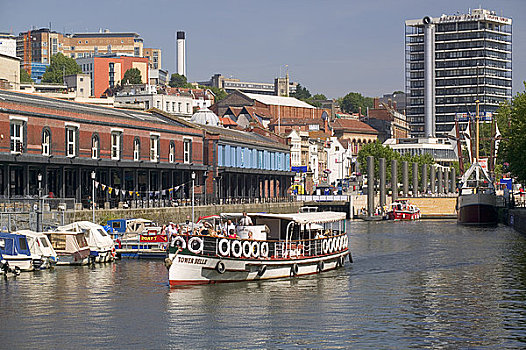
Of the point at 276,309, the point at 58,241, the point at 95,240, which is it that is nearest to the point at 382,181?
the point at 95,240

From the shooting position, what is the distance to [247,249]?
50.4 meters

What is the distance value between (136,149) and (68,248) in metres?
42.4

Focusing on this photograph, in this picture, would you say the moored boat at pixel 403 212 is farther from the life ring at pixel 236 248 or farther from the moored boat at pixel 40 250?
the life ring at pixel 236 248

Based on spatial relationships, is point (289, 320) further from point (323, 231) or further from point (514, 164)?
point (514, 164)

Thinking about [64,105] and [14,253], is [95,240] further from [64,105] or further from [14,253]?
[64,105]

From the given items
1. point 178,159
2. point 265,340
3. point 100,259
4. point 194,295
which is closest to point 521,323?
point 265,340

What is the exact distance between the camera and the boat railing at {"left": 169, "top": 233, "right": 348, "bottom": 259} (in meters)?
48.5

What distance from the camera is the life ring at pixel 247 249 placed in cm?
5022

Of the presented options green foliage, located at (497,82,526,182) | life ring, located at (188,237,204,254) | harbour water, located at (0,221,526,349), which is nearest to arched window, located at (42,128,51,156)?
harbour water, located at (0,221,526,349)

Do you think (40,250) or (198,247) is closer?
(198,247)

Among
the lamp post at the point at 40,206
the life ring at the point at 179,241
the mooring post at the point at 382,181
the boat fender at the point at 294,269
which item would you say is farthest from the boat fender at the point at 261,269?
the mooring post at the point at 382,181

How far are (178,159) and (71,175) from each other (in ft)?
73.0

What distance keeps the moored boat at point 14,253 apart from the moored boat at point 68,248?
4.53m

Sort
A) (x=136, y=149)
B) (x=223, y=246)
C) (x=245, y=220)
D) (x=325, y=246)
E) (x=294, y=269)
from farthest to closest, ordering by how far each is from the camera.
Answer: (x=136, y=149) → (x=325, y=246) → (x=294, y=269) → (x=245, y=220) → (x=223, y=246)
